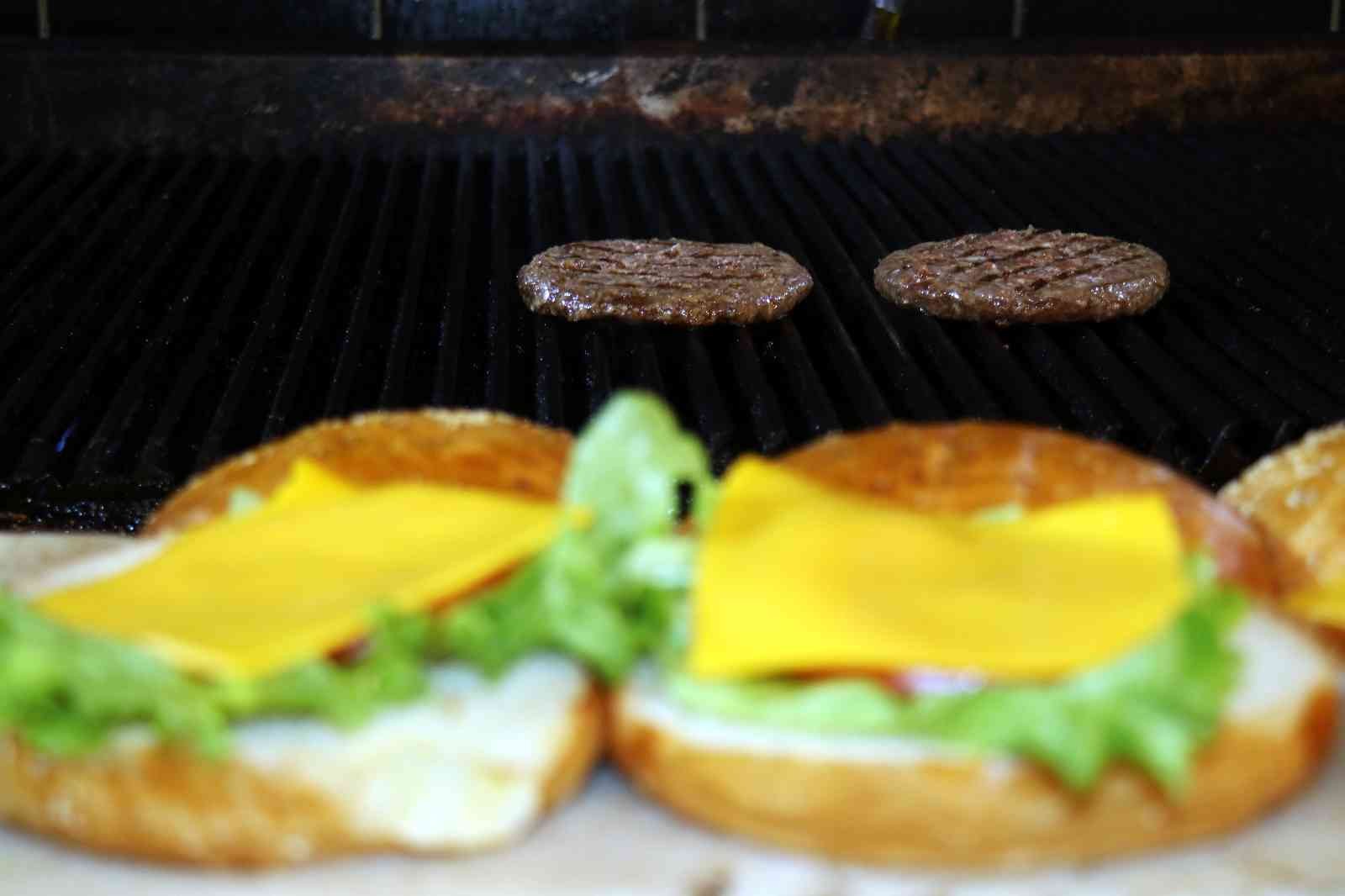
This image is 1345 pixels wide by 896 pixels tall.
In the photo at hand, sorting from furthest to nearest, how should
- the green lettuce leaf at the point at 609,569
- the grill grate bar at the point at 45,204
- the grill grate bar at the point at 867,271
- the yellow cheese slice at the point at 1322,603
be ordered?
the grill grate bar at the point at 45,204
the grill grate bar at the point at 867,271
the yellow cheese slice at the point at 1322,603
the green lettuce leaf at the point at 609,569

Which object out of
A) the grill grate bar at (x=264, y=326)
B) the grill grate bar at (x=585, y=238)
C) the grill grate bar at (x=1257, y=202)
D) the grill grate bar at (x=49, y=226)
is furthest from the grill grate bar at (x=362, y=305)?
the grill grate bar at (x=1257, y=202)

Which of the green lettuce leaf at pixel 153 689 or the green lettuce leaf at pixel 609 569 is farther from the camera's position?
the green lettuce leaf at pixel 609 569

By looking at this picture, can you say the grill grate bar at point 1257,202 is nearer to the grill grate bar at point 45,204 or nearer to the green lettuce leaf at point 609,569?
the green lettuce leaf at point 609,569

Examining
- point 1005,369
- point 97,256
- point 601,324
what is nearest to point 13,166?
point 97,256

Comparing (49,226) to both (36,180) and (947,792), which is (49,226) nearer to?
(36,180)

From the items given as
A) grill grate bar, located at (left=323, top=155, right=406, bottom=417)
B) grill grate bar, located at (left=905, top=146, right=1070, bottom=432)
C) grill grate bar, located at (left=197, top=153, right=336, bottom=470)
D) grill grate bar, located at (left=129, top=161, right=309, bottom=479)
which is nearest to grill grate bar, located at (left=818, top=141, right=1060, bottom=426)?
grill grate bar, located at (left=905, top=146, right=1070, bottom=432)

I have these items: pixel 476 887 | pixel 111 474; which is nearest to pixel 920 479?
pixel 476 887

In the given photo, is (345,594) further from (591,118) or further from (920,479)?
(591,118)
